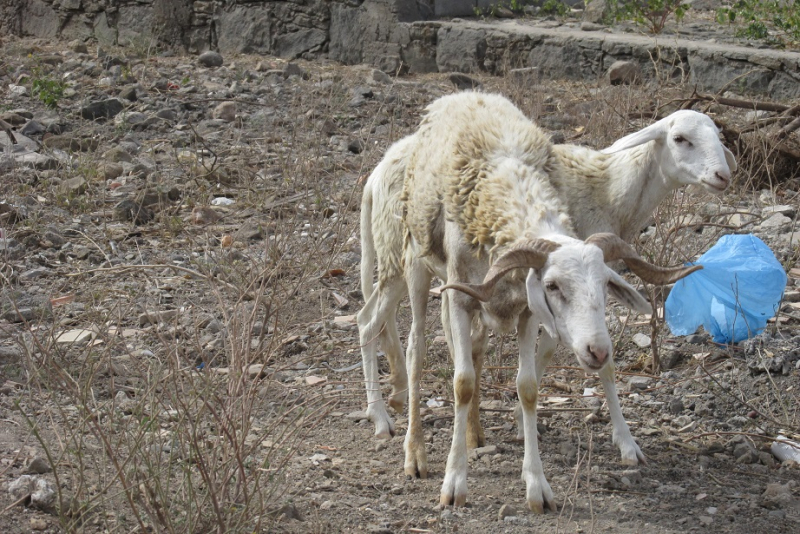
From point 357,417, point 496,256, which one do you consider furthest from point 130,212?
point 496,256

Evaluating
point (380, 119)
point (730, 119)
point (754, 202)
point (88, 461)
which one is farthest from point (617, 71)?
point (88, 461)

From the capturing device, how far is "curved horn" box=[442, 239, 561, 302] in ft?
11.7

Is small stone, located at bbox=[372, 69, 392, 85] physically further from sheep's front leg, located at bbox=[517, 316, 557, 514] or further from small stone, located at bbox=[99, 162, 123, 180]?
sheep's front leg, located at bbox=[517, 316, 557, 514]

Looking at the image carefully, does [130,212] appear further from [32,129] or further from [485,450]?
[485,450]

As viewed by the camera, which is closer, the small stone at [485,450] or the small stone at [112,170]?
the small stone at [485,450]

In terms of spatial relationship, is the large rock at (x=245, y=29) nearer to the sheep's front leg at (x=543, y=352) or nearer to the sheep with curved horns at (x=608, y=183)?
the sheep with curved horns at (x=608, y=183)

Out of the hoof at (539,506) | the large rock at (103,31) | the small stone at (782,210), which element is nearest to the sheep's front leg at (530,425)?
the hoof at (539,506)

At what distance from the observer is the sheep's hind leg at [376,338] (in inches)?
194

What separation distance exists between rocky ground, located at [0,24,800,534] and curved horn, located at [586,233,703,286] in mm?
753

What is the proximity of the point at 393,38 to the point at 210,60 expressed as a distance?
2379 mm

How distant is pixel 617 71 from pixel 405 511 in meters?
8.17

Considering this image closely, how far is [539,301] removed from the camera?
3.65 meters

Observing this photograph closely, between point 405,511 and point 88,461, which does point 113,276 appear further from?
point 405,511

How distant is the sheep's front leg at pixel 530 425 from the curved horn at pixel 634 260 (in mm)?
586
